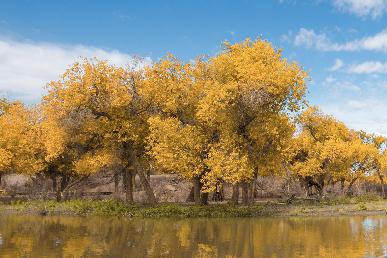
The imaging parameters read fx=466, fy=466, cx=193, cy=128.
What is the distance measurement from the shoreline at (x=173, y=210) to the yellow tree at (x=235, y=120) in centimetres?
219

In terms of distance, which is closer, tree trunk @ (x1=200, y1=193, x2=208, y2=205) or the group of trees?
the group of trees

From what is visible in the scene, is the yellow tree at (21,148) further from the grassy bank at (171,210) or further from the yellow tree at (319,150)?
the yellow tree at (319,150)

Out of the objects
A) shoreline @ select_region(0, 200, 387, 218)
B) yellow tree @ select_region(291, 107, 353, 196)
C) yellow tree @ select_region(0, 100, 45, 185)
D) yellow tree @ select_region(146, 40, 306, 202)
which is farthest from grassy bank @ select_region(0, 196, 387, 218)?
yellow tree @ select_region(291, 107, 353, 196)

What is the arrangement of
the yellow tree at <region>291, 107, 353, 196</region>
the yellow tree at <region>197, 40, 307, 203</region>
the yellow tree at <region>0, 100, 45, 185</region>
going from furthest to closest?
the yellow tree at <region>291, 107, 353, 196</region>
the yellow tree at <region>0, 100, 45, 185</region>
the yellow tree at <region>197, 40, 307, 203</region>

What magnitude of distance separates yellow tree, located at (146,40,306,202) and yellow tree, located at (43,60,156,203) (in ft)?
9.74

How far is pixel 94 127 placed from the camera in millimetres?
43375

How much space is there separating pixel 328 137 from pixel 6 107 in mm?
62060

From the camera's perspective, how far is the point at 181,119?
139 ft

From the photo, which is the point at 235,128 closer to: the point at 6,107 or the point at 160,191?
the point at 160,191

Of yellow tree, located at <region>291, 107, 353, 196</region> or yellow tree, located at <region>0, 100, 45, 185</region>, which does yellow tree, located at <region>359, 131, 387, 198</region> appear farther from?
yellow tree, located at <region>0, 100, 45, 185</region>

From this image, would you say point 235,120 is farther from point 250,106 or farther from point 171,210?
point 171,210

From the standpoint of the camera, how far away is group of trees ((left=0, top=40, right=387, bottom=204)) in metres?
37.1

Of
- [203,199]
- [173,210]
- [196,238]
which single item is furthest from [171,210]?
[196,238]

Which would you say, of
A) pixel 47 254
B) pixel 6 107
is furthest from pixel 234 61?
pixel 6 107
